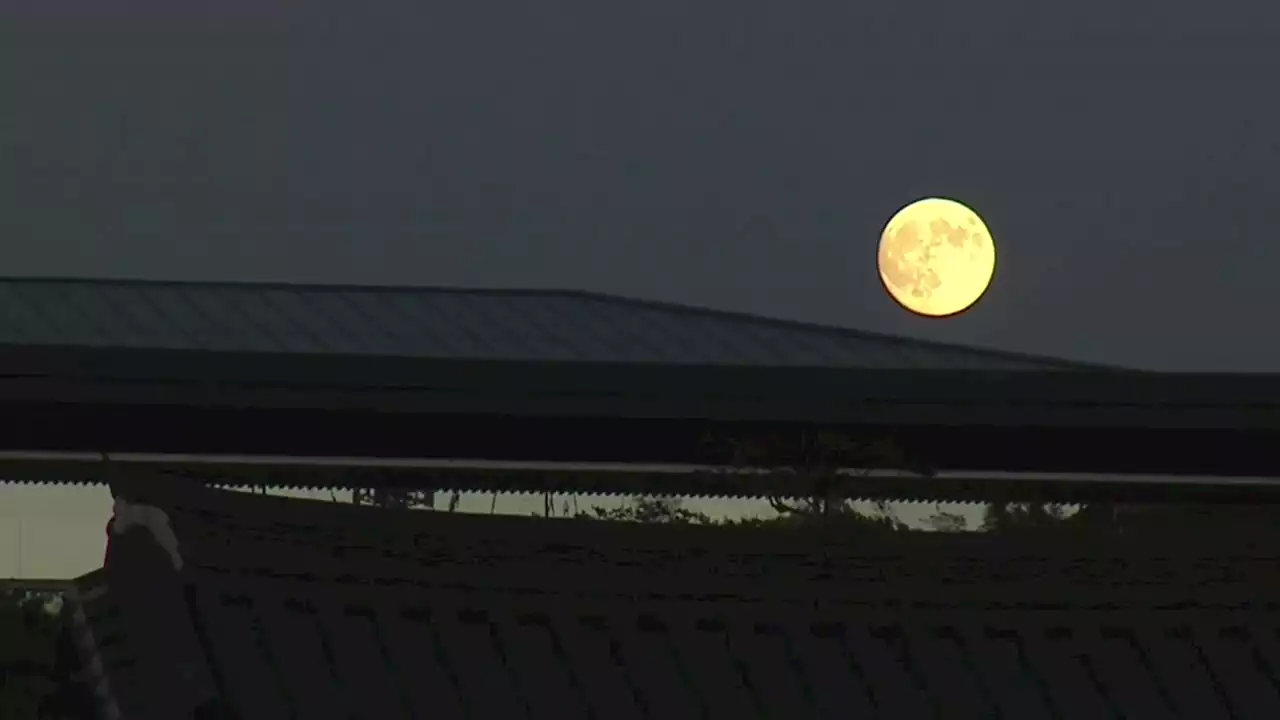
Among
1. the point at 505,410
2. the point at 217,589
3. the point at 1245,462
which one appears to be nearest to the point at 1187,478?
the point at 1245,462

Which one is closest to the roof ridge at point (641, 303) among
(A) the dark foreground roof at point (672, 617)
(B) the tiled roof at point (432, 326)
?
(B) the tiled roof at point (432, 326)

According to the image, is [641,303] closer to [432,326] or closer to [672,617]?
[432,326]

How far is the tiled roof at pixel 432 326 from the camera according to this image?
1530 centimetres

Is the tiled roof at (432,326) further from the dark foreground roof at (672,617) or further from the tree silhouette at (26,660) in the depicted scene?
the dark foreground roof at (672,617)

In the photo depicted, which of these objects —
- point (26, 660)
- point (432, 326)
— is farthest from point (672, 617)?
point (432, 326)

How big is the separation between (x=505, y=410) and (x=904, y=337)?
8.98 m

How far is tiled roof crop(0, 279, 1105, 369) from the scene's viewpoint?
602 inches

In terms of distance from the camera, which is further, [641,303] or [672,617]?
[641,303]

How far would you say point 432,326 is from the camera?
1650cm

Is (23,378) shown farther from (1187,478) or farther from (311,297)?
(311,297)

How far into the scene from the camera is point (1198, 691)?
6.40 metres

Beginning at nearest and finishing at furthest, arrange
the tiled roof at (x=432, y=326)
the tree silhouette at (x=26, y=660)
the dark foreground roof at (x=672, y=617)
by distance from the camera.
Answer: the dark foreground roof at (x=672, y=617) → the tree silhouette at (x=26, y=660) → the tiled roof at (x=432, y=326)

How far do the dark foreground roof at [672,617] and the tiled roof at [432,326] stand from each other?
8.37 meters

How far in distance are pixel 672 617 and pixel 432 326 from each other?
10.6 metres
